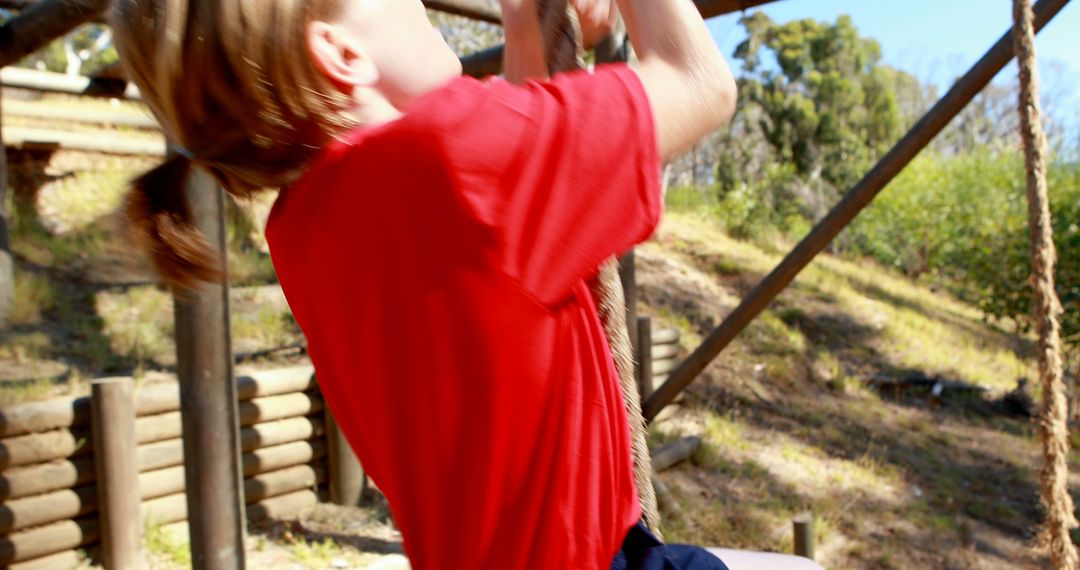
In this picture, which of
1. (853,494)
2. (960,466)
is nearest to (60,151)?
(853,494)

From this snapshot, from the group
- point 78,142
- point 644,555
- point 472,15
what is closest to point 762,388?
point 472,15

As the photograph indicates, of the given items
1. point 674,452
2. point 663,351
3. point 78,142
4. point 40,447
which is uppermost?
point 78,142

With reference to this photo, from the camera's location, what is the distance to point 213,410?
10.7 feet

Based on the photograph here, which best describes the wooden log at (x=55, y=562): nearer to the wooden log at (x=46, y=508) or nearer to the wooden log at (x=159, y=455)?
the wooden log at (x=46, y=508)

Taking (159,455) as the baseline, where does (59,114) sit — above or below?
above

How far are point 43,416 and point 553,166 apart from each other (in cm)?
378

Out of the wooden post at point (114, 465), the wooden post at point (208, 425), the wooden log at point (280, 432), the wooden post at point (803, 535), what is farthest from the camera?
the wooden log at point (280, 432)

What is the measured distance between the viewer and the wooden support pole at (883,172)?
2.64 meters

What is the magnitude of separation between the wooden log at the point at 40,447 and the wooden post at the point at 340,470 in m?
1.27

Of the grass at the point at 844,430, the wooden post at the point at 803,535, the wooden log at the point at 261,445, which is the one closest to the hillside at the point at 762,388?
the grass at the point at 844,430

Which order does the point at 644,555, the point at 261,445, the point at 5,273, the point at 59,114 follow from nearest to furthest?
1. the point at 644,555
2. the point at 261,445
3. the point at 5,273
4. the point at 59,114

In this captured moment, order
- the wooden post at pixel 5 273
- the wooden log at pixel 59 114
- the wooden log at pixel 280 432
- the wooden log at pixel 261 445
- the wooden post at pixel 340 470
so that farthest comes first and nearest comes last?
the wooden log at pixel 59 114, the wooden post at pixel 5 273, the wooden post at pixel 340 470, the wooden log at pixel 280 432, the wooden log at pixel 261 445

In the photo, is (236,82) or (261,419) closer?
(236,82)

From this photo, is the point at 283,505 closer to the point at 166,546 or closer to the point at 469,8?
the point at 166,546
